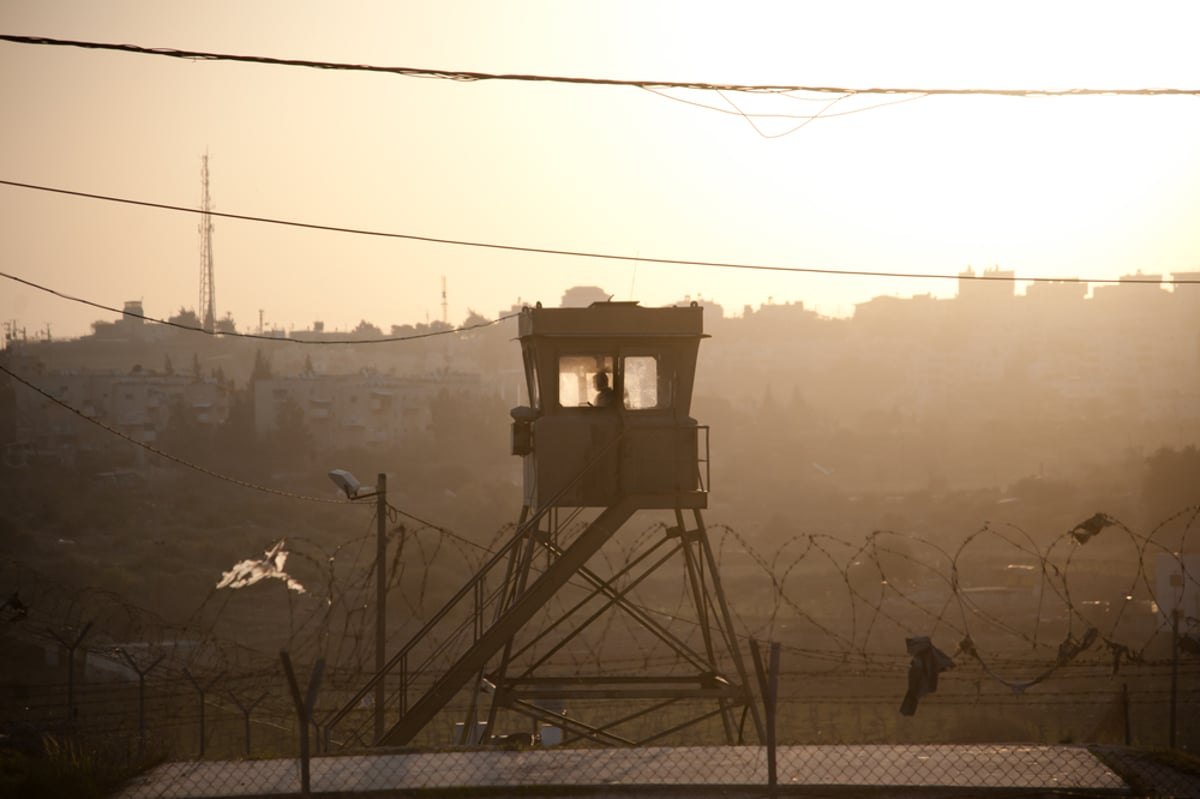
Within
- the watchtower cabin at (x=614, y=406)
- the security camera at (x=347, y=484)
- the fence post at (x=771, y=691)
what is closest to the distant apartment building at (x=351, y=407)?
the security camera at (x=347, y=484)

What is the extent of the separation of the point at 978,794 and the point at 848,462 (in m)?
122

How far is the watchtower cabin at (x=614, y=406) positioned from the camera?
1861 centimetres

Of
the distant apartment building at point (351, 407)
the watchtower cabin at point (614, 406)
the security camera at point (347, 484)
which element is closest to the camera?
the watchtower cabin at point (614, 406)

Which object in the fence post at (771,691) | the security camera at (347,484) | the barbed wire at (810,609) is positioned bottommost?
the barbed wire at (810,609)

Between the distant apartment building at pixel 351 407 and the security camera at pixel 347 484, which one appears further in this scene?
the distant apartment building at pixel 351 407

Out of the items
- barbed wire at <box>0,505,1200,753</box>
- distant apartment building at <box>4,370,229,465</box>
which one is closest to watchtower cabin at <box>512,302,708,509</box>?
barbed wire at <box>0,505,1200,753</box>

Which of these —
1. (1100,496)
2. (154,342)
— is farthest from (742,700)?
(154,342)

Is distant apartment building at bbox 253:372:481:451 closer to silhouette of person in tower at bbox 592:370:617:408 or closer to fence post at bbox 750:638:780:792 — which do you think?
silhouette of person in tower at bbox 592:370:617:408

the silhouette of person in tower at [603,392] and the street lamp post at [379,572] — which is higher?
the silhouette of person in tower at [603,392]

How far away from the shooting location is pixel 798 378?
199 m

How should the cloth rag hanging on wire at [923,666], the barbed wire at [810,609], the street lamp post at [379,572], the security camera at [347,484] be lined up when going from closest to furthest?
the cloth rag hanging on wire at [923,666]
the street lamp post at [379,572]
the security camera at [347,484]
the barbed wire at [810,609]

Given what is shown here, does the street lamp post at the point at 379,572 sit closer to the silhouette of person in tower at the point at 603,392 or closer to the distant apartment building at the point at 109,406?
the silhouette of person in tower at the point at 603,392

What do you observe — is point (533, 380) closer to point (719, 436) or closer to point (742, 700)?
point (742, 700)

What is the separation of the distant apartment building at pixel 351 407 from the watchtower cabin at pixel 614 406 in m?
100
